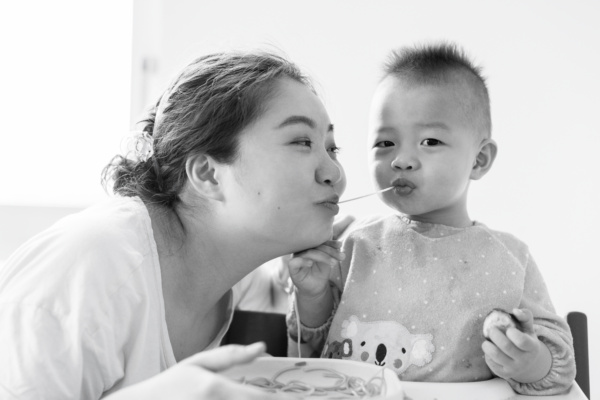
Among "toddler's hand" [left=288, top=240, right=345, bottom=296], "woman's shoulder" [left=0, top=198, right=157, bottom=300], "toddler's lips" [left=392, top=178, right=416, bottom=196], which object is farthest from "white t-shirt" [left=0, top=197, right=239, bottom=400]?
"toddler's lips" [left=392, top=178, right=416, bottom=196]

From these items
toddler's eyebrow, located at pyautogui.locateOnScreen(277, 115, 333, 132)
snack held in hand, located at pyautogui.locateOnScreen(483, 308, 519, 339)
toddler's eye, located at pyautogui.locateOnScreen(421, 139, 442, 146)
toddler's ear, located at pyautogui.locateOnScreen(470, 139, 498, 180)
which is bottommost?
snack held in hand, located at pyautogui.locateOnScreen(483, 308, 519, 339)

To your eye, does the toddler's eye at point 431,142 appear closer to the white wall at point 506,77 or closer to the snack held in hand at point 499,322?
the snack held in hand at point 499,322

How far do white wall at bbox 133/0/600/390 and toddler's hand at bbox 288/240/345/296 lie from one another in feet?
3.36

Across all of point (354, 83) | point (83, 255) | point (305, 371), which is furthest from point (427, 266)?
point (354, 83)

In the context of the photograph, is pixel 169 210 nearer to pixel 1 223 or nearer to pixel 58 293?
pixel 58 293

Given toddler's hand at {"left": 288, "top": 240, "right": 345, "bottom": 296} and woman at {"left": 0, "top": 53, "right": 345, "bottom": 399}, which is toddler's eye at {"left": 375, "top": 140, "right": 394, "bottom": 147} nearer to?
woman at {"left": 0, "top": 53, "right": 345, "bottom": 399}

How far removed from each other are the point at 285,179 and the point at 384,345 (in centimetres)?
34

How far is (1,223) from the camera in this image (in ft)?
6.98

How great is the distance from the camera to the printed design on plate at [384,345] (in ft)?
3.61

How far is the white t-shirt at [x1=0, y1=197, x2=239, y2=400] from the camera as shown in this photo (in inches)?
33.6

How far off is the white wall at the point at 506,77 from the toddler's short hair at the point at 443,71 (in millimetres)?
926

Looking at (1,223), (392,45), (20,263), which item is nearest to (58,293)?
(20,263)

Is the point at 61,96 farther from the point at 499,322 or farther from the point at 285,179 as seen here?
the point at 499,322

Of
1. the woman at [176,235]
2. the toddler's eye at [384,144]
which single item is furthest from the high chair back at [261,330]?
the toddler's eye at [384,144]
